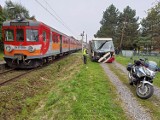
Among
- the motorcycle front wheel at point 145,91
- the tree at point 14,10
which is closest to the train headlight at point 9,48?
the motorcycle front wheel at point 145,91

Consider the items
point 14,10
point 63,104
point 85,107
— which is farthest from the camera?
point 14,10

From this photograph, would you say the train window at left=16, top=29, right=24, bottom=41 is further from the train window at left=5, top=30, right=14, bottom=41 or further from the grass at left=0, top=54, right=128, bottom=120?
the grass at left=0, top=54, right=128, bottom=120

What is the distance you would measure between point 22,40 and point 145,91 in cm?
925

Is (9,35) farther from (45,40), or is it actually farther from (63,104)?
(63,104)

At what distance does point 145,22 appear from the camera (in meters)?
57.7

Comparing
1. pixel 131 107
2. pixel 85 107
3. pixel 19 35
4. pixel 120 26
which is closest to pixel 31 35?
pixel 19 35

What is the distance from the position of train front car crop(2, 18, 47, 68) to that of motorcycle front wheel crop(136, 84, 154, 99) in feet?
28.0

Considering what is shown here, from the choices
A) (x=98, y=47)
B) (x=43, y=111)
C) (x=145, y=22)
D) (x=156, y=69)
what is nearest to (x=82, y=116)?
(x=43, y=111)

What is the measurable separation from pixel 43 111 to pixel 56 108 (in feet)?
1.64

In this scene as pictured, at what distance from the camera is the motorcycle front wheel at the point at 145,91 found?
6977 mm

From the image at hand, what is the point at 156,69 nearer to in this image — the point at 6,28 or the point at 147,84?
the point at 147,84

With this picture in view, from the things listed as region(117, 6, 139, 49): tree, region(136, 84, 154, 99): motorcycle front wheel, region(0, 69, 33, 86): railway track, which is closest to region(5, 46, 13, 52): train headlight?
region(0, 69, 33, 86): railway track

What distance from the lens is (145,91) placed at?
7156mm

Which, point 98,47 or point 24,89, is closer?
point 24,89
